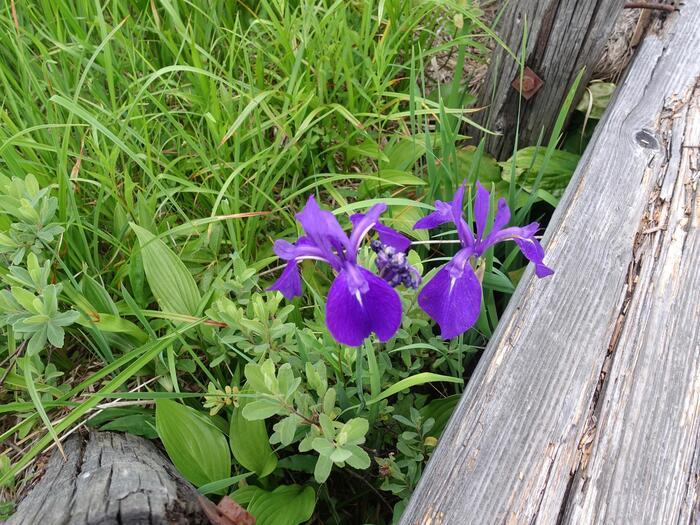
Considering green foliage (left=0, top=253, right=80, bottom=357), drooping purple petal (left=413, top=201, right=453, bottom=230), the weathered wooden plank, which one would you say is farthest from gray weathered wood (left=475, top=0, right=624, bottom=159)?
green foliage (left=0, top=253, right=80, bottom=357)

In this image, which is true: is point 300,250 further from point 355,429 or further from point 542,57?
point 542,57

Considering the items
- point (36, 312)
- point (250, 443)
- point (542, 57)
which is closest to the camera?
point (36, 312)

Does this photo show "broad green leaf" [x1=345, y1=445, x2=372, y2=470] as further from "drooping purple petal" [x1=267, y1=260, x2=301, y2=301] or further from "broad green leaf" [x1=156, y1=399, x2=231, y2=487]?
"broad green leaf" [x1=156, y1=399, x2=231, y2=487]

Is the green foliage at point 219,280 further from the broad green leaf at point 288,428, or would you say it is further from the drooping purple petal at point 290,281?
the drooping purple petal at point 290,281

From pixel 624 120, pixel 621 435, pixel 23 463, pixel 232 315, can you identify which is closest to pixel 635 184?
pixel 624 120

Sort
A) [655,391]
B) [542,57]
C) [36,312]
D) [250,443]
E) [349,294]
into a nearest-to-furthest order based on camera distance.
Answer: [349,294], [655,391], [36,312], [250,443], [542,57]

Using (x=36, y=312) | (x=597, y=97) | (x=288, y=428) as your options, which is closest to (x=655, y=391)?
(x=288, y=428)

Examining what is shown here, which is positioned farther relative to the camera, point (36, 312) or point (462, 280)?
point (36, 312)
